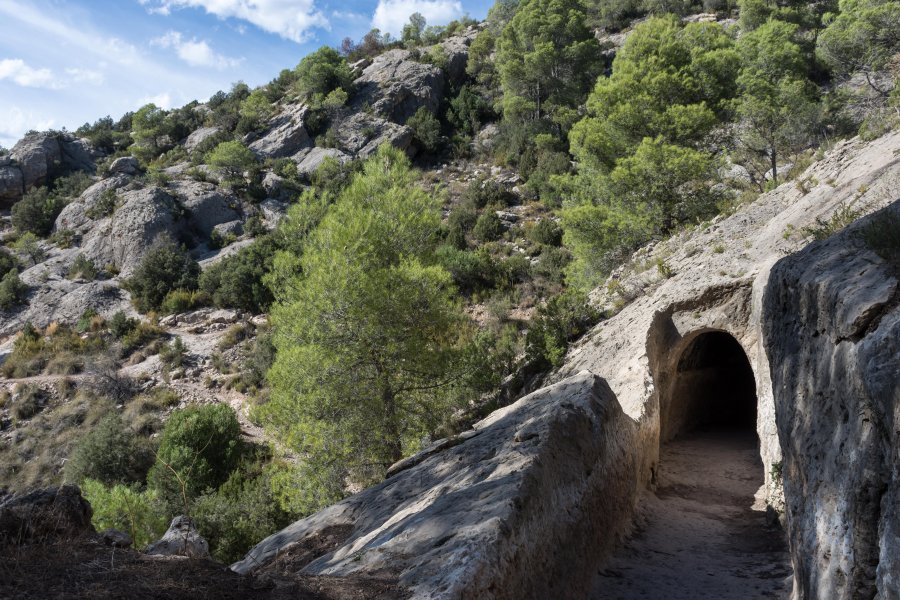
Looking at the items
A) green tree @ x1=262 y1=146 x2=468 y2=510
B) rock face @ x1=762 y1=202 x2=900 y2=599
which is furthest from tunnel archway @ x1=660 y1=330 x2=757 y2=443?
rock face @ x1=762 y1=202 x2=900 y2=599

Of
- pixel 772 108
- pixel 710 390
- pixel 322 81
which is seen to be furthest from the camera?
pixel 322 81

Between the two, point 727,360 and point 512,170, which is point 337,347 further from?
point 512,170

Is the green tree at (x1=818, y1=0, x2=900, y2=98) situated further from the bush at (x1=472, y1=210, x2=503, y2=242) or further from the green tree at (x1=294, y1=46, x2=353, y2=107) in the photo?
the green tree at (x1=294, y1=46, x2=353, y2=107)

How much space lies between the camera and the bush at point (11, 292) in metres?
29.1

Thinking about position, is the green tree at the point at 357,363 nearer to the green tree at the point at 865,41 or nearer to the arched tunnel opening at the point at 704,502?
the arched tunnel opening at the point at 704,502

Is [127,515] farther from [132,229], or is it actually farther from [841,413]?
[132,229]

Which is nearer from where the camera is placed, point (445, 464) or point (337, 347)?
point (445, 464)

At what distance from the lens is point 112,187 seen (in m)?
37.2

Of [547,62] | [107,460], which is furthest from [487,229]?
[107,460]

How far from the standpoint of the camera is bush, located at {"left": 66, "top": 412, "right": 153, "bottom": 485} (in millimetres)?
18016

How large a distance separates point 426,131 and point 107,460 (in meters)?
31.4

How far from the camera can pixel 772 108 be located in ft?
62.4

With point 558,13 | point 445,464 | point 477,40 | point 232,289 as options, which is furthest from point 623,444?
point 477,40

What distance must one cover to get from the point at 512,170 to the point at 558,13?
45.9ft
